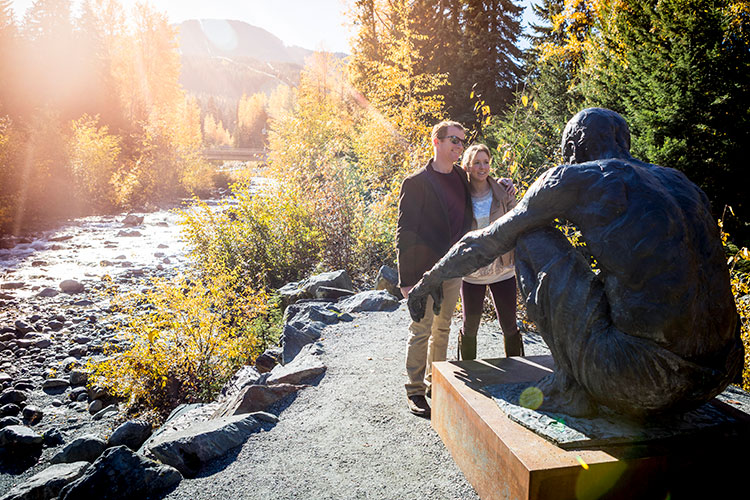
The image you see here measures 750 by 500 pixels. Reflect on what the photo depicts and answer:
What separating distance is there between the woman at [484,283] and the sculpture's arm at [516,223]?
0.94 meters

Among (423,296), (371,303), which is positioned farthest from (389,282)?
(423,296)

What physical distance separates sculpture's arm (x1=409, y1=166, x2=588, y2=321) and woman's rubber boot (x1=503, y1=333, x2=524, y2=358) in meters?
1.19

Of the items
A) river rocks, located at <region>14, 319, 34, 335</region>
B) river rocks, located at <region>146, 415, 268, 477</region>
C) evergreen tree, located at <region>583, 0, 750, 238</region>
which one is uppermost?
evergreen tree, located at <region>583, 0, 750, 238</region>

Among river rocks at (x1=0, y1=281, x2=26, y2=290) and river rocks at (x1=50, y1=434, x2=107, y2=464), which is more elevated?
river rocks at (x1=0, y1=281, x2=26, y2=290)

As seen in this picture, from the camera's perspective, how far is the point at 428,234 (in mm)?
3305

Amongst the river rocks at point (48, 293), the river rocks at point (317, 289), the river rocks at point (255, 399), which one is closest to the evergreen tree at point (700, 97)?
the river rocks at point (317, 289)

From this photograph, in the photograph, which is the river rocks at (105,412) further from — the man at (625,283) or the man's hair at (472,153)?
the man at (625,283)

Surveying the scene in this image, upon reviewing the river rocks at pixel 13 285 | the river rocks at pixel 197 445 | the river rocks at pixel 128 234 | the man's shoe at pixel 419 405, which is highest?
the man's shoe at pixel 419 405

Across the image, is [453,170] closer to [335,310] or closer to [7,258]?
[335,310]

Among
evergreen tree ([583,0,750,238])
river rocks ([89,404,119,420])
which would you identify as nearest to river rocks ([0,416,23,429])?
river rocks ([89,404,119,420])

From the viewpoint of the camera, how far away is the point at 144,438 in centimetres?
405

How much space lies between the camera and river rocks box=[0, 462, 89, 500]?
2.99 m

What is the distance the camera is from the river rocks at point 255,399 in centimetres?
352

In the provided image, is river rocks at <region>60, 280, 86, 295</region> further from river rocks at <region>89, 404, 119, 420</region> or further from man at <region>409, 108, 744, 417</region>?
man at <region>409, 108, 744, 417</region>
